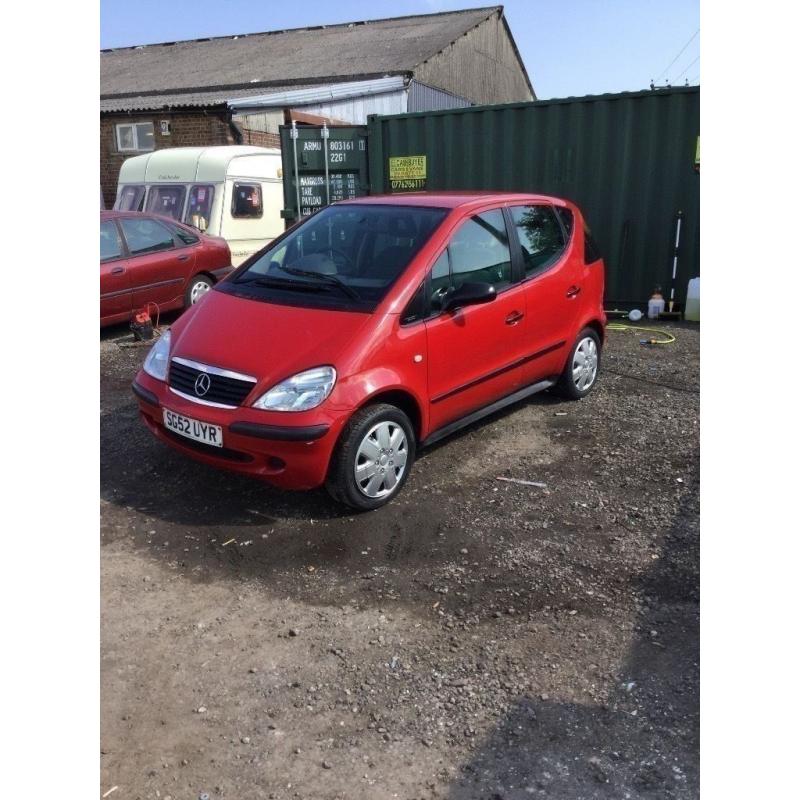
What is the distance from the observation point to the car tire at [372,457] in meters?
4.12

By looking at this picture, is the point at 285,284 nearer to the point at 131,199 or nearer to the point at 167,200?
the point at 167,200

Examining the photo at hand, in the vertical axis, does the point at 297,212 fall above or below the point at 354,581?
above

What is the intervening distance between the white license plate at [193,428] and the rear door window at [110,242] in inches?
211

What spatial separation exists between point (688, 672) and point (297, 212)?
364 inches

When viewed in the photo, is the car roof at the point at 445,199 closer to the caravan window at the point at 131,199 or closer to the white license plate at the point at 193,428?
the white license plate at the point at 193,428

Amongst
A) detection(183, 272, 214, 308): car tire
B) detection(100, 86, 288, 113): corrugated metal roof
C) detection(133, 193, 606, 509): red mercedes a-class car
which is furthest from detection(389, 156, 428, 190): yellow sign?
detection(100, 86, 288, 113): corrugated metal roof

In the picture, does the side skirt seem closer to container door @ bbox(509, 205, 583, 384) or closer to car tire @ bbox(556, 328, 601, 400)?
container door @ bbox(509, 205, 583, 384)

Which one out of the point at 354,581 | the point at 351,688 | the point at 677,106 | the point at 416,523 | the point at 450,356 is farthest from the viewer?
the point at 677,106

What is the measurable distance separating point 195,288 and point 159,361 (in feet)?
18.1

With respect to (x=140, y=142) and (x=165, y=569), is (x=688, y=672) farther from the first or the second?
(x=140, y=142)

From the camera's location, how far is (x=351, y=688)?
9.62 feet

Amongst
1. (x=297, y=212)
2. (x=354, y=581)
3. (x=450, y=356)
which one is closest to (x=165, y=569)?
(x=354, y=581)

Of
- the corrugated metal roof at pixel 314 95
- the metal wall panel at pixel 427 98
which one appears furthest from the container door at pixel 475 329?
the metal wall panel at pixel 427 98

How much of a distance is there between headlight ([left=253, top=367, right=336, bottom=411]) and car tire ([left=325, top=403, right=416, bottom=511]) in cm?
26
